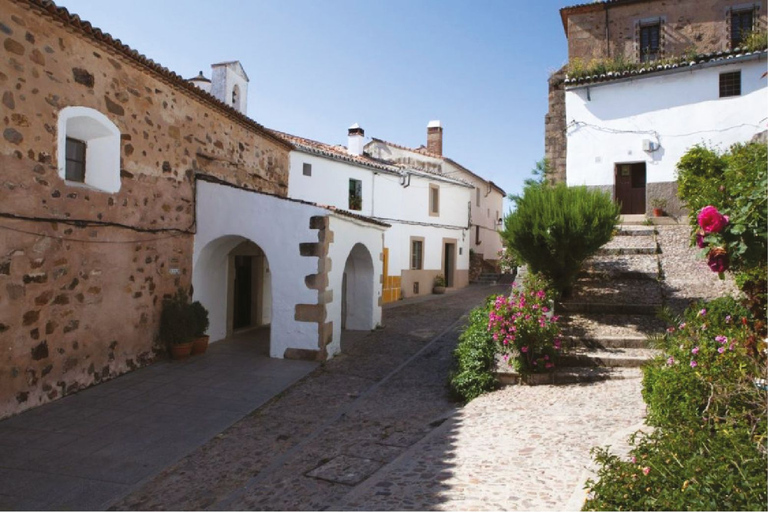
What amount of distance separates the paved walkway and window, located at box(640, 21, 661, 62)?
1635cm

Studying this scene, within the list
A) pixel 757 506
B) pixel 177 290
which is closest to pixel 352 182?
pixel 177 290

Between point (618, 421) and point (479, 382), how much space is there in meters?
2.30

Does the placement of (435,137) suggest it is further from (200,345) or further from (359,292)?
(200,345)

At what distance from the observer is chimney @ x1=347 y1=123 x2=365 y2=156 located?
71.0 feet

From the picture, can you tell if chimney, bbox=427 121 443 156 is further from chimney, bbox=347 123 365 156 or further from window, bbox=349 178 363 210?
window, bbox=349 178 363 210

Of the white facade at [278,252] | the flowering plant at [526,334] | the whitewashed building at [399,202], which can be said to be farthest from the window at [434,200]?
the flowering plant at [526,334]

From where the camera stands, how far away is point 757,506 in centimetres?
258

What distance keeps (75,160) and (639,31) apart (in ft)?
60.2

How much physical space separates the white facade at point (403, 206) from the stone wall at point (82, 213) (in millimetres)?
6789

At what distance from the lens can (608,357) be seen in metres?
7.55

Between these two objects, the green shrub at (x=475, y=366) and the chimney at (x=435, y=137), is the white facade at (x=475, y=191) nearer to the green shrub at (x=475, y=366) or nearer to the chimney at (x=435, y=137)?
the chimney at (x=435, y=137)

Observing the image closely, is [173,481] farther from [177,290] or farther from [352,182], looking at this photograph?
[352,182]

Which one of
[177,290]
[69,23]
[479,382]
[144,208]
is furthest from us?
[177,290]

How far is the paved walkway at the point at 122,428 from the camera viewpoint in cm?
459
